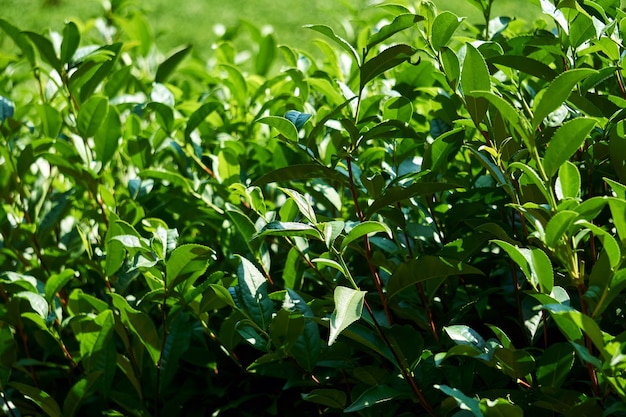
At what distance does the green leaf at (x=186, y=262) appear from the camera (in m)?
1.56

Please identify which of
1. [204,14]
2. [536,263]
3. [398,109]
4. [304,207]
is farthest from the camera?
[204,14]

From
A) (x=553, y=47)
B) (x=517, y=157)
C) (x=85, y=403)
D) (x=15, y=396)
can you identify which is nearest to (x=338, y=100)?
(x=553, y=47)

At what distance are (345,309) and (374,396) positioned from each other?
0.24 metres

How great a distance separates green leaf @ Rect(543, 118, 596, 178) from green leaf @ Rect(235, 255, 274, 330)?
0.60m

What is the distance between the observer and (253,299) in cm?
156

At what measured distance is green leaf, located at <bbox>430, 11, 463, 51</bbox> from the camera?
59.2 inches

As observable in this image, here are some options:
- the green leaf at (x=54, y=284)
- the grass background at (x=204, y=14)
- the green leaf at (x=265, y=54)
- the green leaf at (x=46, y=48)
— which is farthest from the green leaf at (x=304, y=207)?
the grass background at (x=204, y=14)

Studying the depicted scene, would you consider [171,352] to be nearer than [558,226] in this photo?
No

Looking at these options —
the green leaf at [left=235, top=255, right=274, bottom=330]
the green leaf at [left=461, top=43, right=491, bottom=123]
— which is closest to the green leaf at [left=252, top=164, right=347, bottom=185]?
the green leaf at [left=235, top=255, right=274, bottom=330]

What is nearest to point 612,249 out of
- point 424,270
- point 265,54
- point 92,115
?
point 424,270

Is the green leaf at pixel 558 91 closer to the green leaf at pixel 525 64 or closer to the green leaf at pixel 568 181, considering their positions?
the green leaf at pixel 568 181

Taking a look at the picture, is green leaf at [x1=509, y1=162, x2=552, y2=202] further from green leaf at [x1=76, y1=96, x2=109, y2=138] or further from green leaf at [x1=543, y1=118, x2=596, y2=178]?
green leaf at [x1=76, y1=96, x2=109, y2=138]

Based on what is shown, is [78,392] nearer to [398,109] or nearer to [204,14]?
[398,109]

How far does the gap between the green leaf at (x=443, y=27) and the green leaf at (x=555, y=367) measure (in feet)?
1.96
